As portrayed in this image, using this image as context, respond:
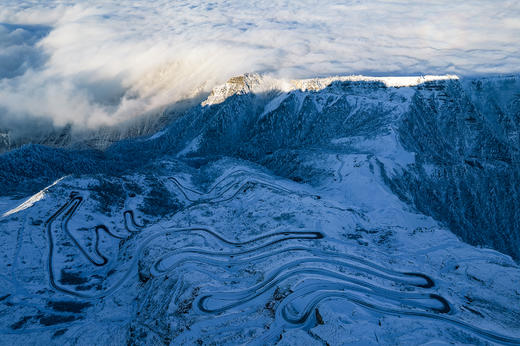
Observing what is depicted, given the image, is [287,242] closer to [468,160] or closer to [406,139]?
[406,139]

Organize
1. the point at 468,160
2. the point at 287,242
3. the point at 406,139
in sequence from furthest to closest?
the point at 468,160
the point at 406,139
the point at 287,242

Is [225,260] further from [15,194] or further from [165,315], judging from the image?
[15,194]

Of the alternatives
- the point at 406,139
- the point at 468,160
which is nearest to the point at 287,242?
the point at 406,139

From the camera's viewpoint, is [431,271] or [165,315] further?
[431,271]

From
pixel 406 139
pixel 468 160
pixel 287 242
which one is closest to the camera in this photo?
pixel 287 242

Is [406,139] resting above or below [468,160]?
above

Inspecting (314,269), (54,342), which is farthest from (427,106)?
(54,342)

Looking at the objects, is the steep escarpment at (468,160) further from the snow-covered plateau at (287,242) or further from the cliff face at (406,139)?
the snow-covered plateau at (287,242)

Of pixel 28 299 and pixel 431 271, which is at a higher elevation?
pixel 431 271
